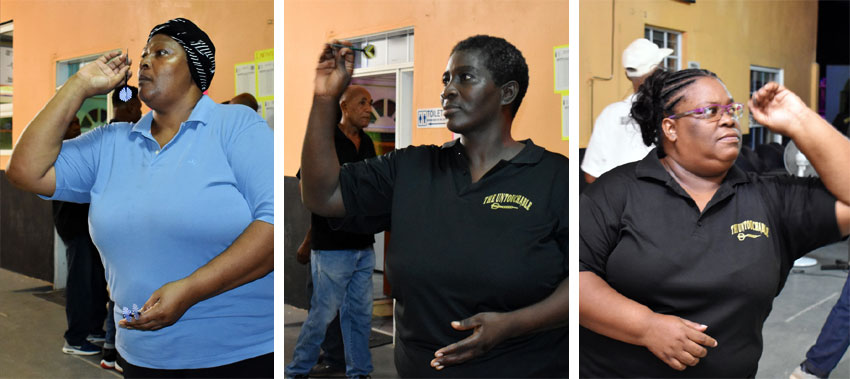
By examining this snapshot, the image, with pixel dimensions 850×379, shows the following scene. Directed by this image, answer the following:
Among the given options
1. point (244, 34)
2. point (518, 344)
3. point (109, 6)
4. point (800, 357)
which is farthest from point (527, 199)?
point (109, 6)

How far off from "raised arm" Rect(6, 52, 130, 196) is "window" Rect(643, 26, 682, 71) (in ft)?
5.63

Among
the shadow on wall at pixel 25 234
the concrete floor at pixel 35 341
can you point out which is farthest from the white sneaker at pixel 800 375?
the shadow on wall at pixel 25 234

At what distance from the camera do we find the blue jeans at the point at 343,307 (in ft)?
6.82

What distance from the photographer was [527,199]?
1909mm

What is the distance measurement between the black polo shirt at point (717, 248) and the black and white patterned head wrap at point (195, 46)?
132cm

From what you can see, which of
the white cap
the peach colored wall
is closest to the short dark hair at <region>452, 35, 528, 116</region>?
the peach colored wall

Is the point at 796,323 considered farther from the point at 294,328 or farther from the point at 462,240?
the point at 294,328

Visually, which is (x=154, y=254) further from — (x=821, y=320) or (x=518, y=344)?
Result: (x=821, y=320)

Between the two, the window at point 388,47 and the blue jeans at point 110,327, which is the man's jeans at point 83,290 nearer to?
the blue jeans at point 110,327

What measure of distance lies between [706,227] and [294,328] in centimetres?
131

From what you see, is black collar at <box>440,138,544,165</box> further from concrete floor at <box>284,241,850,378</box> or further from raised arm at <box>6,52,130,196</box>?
raised arm at <box>6,52,130,196</box>

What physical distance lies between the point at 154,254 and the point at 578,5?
58.9 inches

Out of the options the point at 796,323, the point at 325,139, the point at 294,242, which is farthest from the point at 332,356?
the point at 796,323

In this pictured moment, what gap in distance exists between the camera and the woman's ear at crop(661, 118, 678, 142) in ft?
6.15
